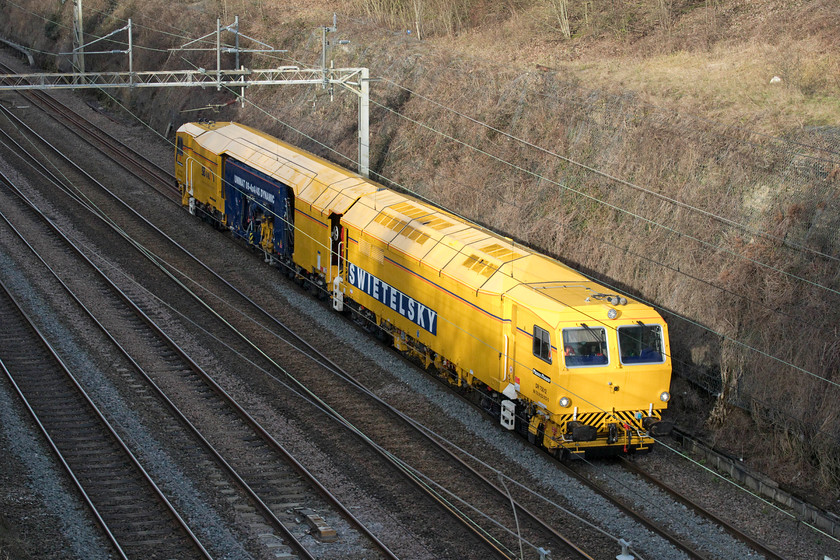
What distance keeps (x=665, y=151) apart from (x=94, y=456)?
16.2 m

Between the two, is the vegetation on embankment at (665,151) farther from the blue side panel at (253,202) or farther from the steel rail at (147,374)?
the steel rail at (147,374)

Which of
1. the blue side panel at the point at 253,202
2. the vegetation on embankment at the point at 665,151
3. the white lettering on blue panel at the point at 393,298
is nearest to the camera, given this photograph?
the vegetation on embankment at the point at 665,151

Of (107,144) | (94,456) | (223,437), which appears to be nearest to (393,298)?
(223,437)

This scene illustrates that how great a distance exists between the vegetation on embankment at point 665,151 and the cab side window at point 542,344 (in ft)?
14.6

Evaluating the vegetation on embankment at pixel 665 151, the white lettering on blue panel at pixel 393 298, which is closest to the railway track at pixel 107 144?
the vegetation on embankment at pixel 665 151

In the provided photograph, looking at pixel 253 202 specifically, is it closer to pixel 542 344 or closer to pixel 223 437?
pixel 223 437

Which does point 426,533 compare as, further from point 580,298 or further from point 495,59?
point 495,59

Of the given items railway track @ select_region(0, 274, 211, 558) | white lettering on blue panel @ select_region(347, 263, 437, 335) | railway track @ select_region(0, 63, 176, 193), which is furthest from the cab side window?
railway track @ select_region(0, 63, 176, 193)

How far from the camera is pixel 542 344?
1812 cm

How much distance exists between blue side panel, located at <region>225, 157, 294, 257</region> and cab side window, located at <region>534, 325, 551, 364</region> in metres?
11.8

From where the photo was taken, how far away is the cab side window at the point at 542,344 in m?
18.0

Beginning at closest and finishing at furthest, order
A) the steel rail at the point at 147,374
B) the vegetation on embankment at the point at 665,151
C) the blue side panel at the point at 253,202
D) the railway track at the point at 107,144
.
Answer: the steel rail at the point at 147,374
the vegetation on embankment at the point at 665,151
the blue side panel at the point at 253,202
the railway track at the point at 107,144

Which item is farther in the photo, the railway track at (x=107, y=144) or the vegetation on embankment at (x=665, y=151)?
the railway track at (x=107, y=144)

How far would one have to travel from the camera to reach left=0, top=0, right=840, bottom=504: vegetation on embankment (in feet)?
64.1
